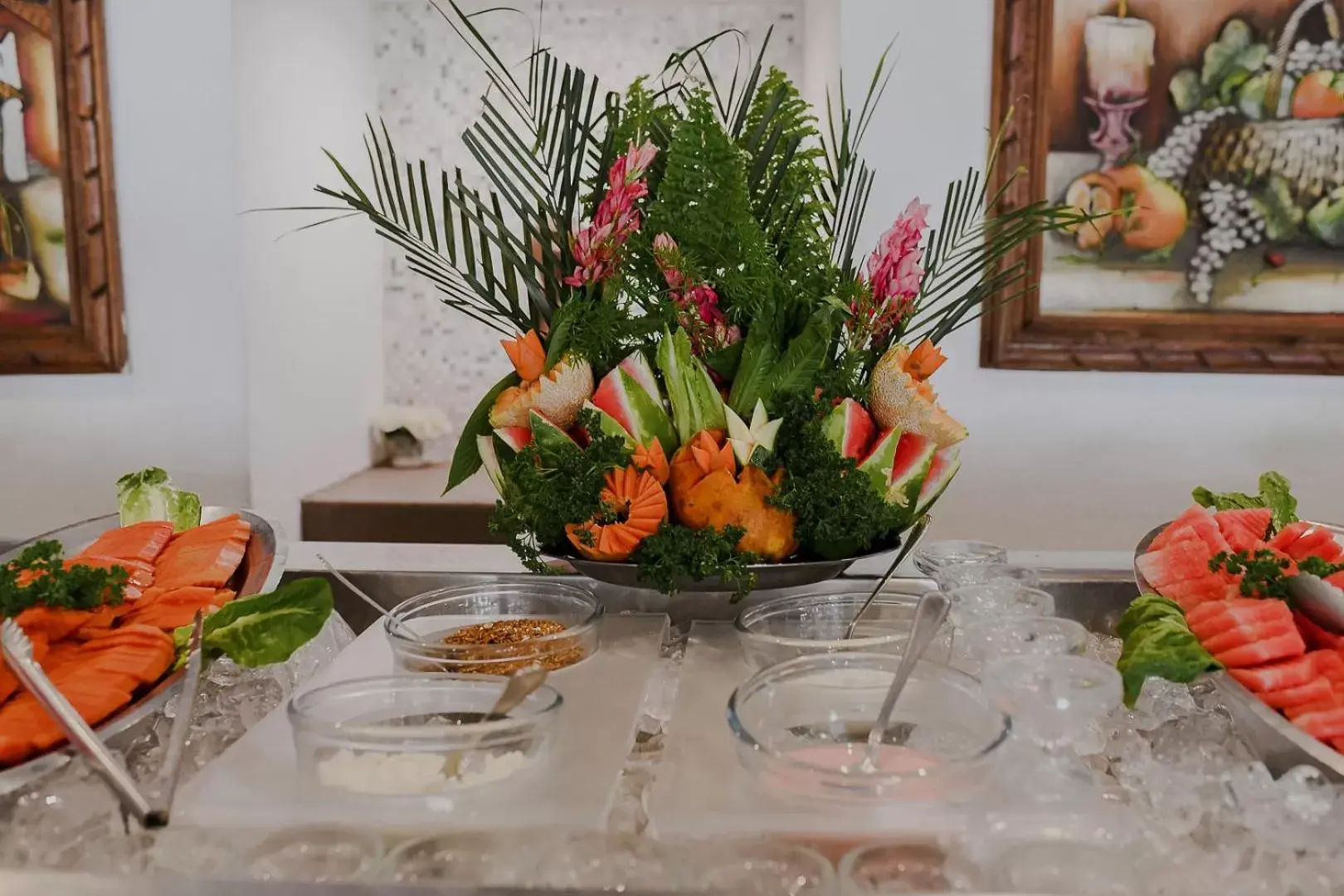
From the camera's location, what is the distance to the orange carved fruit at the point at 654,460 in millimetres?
968

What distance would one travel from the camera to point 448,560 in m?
1.22

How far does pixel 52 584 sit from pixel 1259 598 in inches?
38.8

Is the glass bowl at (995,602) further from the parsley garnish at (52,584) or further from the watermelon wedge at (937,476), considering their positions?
the parsley garnish at (52,584)

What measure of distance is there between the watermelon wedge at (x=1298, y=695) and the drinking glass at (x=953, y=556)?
1.09ft

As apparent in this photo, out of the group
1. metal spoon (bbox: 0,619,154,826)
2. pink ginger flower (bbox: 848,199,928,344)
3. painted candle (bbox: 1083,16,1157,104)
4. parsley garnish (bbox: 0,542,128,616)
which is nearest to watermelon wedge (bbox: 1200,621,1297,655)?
pink ginger flower (bbox: 848,199,928,344)

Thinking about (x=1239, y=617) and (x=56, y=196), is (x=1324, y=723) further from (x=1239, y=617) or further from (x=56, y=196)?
(x=56, y=196)

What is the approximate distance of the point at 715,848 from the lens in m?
0.56

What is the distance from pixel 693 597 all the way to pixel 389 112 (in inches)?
105

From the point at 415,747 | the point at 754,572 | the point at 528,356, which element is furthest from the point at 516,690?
the point at 528,356

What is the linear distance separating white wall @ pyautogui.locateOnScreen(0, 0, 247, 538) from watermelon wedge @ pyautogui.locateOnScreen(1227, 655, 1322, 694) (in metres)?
2.35

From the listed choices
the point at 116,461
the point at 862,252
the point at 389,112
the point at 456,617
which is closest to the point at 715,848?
the point at 456,617

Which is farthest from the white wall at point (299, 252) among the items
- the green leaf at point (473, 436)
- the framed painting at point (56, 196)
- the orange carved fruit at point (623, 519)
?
the orange carved fruit at point (623, 519)

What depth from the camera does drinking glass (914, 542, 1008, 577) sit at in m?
1.04

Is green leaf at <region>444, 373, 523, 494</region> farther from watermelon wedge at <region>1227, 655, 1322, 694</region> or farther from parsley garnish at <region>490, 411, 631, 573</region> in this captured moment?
watermelon wedge at <region>1227, 655, 1322, 694</region>
